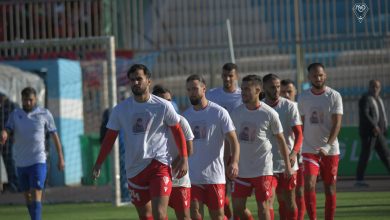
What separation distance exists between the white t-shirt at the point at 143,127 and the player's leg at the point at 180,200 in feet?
2.17

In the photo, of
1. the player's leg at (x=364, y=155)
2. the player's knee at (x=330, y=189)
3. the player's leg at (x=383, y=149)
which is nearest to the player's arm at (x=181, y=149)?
the player's knee at (x=330, y=189)

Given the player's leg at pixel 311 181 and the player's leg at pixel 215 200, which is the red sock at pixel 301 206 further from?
the player's leg at pixel 215 200

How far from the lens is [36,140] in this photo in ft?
50.3

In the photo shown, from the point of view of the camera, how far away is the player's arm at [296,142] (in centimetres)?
1284

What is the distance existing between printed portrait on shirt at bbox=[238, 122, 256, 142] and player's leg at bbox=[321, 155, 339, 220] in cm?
201

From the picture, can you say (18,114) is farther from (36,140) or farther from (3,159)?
(3,159)

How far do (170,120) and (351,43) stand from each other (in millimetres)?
12814

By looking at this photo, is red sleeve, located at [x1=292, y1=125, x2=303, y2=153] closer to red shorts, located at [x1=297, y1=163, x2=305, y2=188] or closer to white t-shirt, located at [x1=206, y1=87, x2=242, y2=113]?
white t-shirt, located at [x1=206, y1=87, x2=242, y2=113]

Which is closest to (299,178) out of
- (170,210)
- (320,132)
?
(320,132)

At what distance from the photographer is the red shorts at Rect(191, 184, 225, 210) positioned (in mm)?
11750

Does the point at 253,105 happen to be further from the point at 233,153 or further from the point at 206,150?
the point at 233,153

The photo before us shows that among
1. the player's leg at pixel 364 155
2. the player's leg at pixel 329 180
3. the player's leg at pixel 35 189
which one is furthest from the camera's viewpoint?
the player's leg at pixel 364 155

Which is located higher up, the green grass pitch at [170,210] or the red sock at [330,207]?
the red sock at [330,207]

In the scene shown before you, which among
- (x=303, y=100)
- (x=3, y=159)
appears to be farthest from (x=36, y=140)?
(x=3, y=159)
